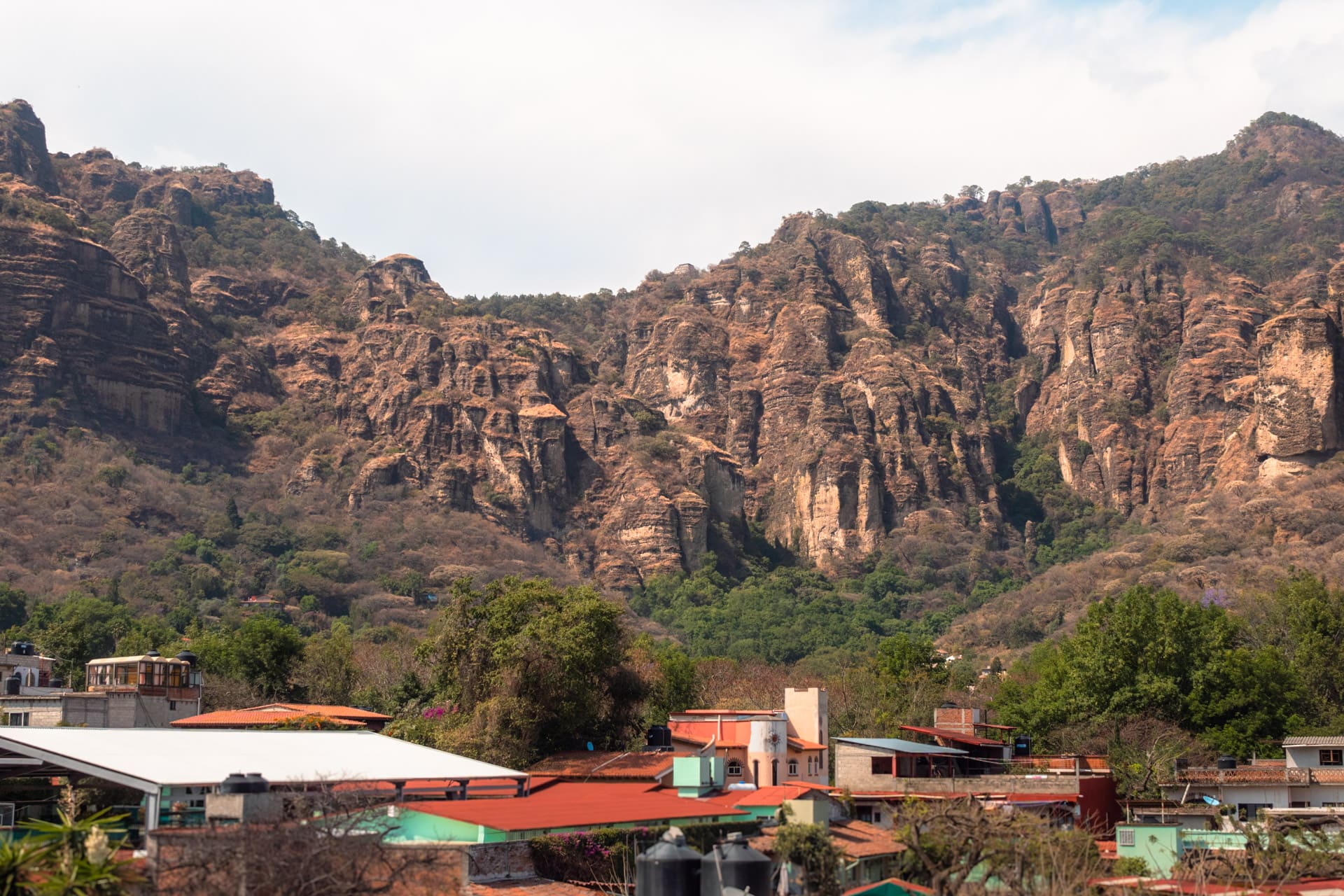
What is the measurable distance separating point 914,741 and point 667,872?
44117mm

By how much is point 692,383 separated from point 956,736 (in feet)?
414

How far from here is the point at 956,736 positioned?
59.8 meters

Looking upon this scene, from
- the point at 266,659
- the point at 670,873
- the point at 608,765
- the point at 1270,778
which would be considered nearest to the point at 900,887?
the point at 670,873

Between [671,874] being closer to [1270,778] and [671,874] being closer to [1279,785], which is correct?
[1279,785]

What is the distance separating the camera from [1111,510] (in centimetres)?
16412

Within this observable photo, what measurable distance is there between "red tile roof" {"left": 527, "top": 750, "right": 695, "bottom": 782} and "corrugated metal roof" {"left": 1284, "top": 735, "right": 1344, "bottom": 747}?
21.8m

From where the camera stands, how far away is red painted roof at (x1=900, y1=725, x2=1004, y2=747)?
59.2m

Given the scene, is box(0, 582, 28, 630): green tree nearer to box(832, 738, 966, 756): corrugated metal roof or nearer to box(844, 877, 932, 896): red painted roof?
box(832, 738, 966, 756): corrugated metal roof

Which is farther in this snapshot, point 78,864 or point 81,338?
point 81,338

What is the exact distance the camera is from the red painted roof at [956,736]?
59156mm

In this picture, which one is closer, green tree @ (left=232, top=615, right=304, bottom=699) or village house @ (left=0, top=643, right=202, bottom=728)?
village house @ (left=0, top=643, right=202, bottom=728)

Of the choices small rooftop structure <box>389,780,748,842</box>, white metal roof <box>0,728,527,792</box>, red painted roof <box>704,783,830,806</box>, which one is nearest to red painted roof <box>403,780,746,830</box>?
small rooftop structure <box>389,780,748,842</box>

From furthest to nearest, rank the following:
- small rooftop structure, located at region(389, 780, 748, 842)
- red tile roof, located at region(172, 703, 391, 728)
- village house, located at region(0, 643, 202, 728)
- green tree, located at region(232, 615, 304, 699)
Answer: green tree, located at region(232, 615, 304, 699), red tile roof, located at region(172, 703, 391, 728), village house, located at region(0, 643, 202, 728), small rooftop structure, located at region(389, 780, 748, 842)

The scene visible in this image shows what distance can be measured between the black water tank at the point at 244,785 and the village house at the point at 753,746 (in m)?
21.6
